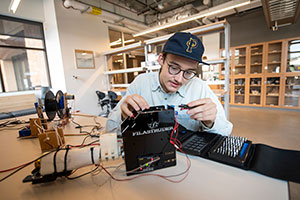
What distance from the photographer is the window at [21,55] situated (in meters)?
3.55

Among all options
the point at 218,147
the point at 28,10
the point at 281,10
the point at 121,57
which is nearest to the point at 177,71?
the point at 218,147

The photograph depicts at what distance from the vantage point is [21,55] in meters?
3.79

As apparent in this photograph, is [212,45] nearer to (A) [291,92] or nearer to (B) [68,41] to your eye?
(A) [291,92]

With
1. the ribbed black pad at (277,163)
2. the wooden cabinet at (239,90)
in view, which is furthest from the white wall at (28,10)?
the wooden cabinet at (239,90)

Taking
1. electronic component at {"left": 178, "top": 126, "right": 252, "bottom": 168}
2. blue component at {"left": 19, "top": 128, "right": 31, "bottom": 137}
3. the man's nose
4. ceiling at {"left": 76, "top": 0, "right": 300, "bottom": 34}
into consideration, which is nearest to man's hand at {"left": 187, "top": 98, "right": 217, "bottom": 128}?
electronic component at {"left": 178, "top": 126, "right": 252, "bottom": 168}

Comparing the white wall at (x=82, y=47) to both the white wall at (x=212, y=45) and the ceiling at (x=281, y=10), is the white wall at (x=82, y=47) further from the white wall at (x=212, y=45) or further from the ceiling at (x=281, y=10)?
the ceiling at (x=281, y=10)

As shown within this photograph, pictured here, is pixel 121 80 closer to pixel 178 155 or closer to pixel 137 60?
pixel 137 60

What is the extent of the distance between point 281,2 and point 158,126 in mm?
3389

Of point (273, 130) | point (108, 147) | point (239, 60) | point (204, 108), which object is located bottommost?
point (273, 130)

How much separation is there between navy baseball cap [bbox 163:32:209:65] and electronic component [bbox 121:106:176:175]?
385mm

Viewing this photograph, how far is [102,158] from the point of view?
22.6 inches

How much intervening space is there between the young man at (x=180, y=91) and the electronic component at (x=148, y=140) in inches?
2.5

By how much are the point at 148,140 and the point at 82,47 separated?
449cm

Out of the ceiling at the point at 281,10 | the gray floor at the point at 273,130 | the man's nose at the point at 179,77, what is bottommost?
the gray floor at the point at 273,130
